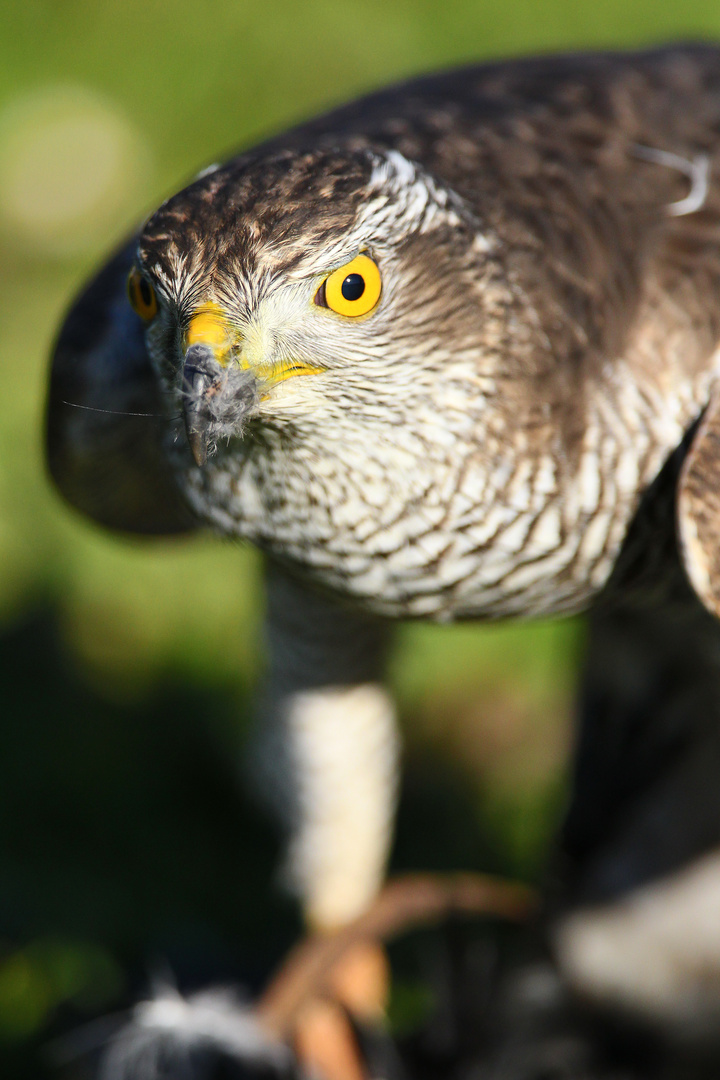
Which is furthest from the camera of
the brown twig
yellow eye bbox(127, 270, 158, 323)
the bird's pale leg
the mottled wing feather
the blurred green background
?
the blurred green background

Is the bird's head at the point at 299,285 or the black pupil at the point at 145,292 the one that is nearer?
the bird's head at the point at 299,285

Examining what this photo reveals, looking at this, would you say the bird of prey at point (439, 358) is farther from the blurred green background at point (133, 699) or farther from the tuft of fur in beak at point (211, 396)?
the blurred green background at point (133, 699)

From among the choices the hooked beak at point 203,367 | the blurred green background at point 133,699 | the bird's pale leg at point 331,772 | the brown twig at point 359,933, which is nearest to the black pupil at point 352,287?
the hooked beak at point 203,367

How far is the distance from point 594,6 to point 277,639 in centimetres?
368

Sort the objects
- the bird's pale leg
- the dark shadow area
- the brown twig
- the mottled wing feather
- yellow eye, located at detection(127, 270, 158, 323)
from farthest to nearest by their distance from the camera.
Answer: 1. the dark shadow area
2. the brown twig
3. the bird's pale leg
4. the mottled wing feather
5. yellow eye, located at detection(127, 270, 158, 323)

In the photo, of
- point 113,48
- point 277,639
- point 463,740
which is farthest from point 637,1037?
point 113,48

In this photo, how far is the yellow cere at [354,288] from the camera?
4.08 ft

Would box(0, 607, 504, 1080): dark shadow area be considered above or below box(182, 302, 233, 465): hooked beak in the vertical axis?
below

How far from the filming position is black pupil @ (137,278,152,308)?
1342 mm

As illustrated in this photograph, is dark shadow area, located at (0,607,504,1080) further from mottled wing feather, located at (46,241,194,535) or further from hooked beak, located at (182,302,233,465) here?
hooked beak, located at (182,302,233,465)

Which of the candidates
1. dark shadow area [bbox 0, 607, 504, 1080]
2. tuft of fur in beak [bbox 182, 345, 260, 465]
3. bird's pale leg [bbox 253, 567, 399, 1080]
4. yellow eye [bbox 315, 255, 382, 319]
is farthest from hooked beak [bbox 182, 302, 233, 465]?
dark shadow area [bbox 0, 607, 504, 1080]

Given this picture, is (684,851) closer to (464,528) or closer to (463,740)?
(463,740)

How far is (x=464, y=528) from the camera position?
4.66ft

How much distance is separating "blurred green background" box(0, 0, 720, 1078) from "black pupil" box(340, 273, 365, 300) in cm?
94
